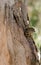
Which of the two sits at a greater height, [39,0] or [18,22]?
[39,0]

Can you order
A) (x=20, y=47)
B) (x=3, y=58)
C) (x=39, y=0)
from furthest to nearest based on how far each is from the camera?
(x=39, y=0)
(x=20, y=47)
(x=3, y=58)

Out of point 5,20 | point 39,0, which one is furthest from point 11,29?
point 39,0

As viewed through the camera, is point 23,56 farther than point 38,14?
No

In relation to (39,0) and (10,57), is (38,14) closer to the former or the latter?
(39,0)

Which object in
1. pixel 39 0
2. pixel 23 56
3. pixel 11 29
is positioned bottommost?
pixel 23 56

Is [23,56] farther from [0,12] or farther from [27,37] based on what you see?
[0,12]

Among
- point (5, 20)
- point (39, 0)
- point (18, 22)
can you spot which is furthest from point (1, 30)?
point (39, 0)

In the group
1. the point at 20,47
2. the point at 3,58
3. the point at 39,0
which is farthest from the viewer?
the point at 39,0
